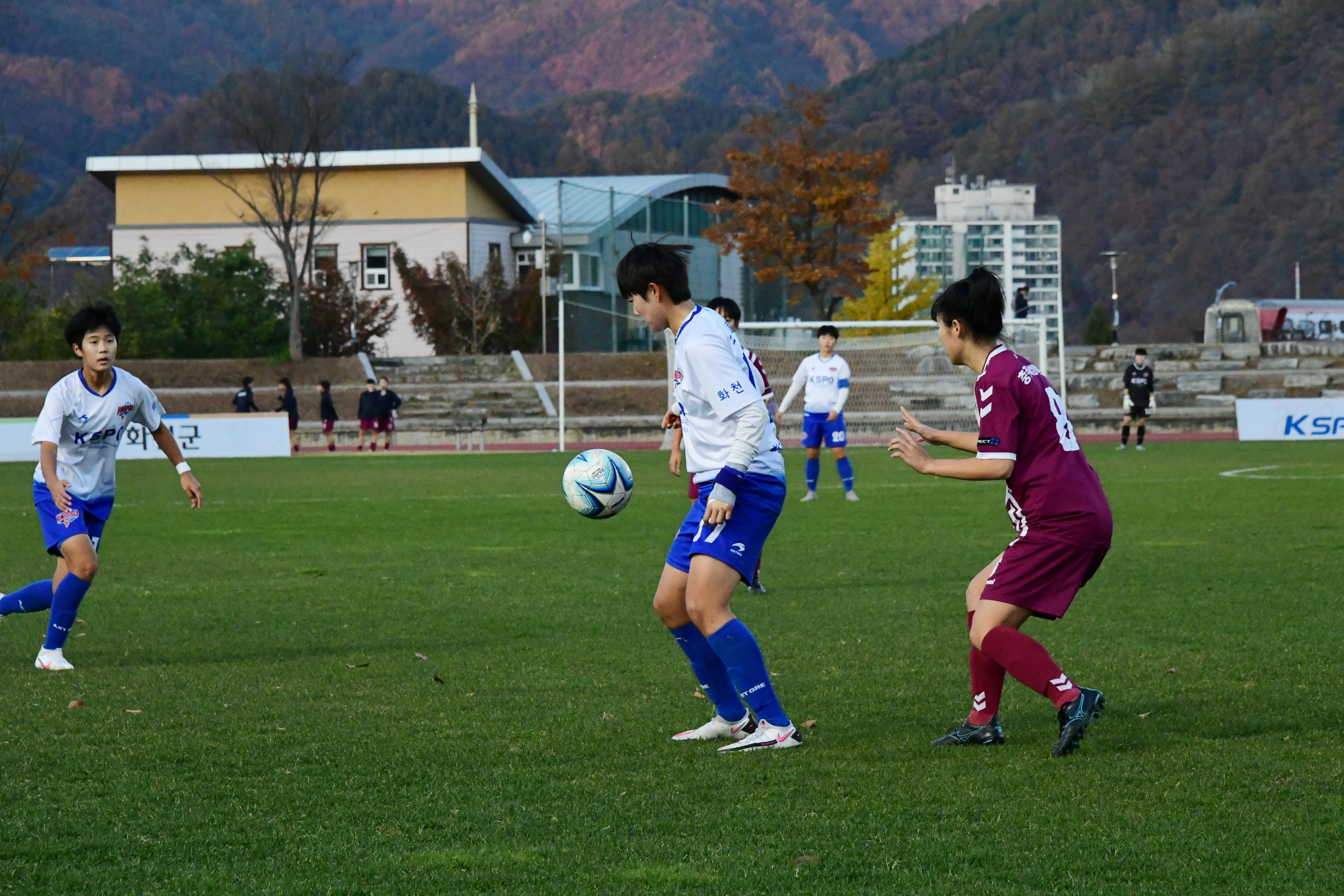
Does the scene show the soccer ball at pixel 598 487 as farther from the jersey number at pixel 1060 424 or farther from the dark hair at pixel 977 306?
the jersey number at pixel 1060 424

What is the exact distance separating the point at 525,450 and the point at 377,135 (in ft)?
288

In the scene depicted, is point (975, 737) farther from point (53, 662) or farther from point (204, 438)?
point (204, 438)

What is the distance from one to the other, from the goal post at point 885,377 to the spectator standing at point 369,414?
914 cm

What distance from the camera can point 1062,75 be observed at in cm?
15312

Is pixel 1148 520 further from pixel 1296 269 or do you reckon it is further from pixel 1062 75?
pixel 1062 75

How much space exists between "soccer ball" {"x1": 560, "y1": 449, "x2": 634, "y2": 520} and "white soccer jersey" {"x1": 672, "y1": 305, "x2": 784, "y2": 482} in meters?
0.97

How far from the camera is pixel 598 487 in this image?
21.9ft

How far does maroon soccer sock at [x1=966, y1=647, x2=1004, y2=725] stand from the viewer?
5.53 meters

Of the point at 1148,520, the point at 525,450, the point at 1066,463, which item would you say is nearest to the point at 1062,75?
the point at 525,450

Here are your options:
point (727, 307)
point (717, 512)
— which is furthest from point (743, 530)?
point (727, 307)

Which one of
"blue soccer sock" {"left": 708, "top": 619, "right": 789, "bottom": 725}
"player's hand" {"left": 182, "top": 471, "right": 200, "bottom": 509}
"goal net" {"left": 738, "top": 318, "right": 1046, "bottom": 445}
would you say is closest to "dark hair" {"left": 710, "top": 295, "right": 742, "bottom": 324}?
"player's hand" {"left": 182, "top": 471, "right": 200, "bottom": 509}

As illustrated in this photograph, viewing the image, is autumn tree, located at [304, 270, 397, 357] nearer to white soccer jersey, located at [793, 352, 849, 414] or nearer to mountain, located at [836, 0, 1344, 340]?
white soccer jersey, located at [793, 352, 849, 414]

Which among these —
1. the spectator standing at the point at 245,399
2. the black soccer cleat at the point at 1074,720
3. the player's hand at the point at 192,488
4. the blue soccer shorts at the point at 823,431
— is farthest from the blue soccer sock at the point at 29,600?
the spectator standing at the point at 245,399

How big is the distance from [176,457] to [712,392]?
12.5 feet
